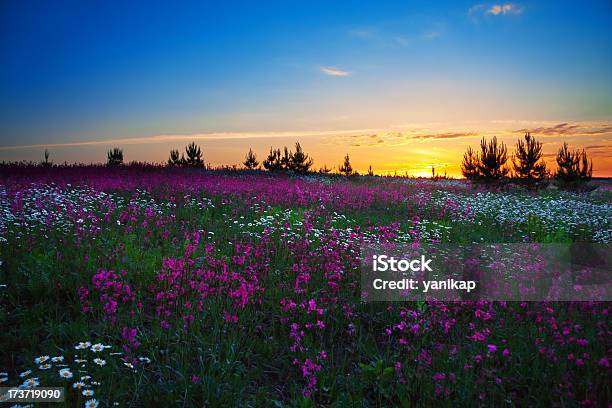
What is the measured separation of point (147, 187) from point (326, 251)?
9.08 metres

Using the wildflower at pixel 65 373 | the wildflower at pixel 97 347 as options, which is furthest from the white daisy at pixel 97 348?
the wildflower at pixel 65 373

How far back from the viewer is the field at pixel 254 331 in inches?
126

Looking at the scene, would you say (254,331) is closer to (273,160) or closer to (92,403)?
(92,403)

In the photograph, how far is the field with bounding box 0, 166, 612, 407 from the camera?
3.19 m

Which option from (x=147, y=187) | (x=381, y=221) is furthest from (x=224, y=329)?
(x=147, y=187)

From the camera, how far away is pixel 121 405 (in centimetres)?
294

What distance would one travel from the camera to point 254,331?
4.40 m

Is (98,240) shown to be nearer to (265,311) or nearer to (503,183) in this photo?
(265,311)

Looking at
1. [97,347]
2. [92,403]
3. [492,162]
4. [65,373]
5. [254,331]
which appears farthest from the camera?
[492,162]

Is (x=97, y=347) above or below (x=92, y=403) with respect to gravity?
above

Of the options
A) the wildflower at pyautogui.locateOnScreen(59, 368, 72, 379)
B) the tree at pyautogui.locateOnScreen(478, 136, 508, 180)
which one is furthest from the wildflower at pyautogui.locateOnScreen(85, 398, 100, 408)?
the tree at pyautogui.locateOnScreen(478, 136, 508, 180)

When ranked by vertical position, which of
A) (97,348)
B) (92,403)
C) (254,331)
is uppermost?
(97,348)

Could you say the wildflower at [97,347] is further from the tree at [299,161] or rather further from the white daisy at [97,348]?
the tree at [299,161]

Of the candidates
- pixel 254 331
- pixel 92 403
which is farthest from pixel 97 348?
pixel 254 331
